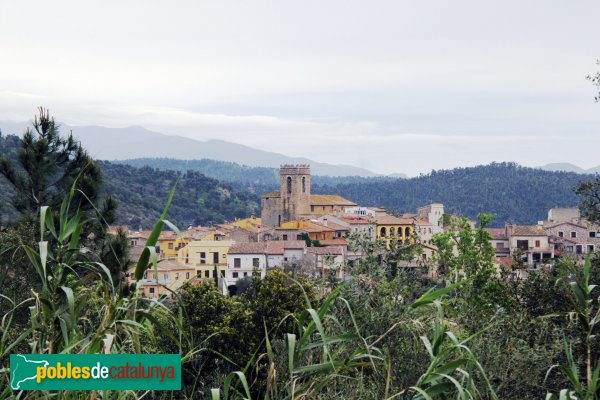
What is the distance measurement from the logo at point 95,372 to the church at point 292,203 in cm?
6933

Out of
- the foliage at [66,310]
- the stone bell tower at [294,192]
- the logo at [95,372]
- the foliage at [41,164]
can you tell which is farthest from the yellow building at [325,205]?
the logo at [95,372]

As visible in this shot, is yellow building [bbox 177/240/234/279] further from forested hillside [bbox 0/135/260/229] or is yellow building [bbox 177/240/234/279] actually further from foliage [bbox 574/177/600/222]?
foliage [bbox 574/177/600/222]

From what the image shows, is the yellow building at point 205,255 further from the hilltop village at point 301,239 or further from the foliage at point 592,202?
the foliage at point 592,202

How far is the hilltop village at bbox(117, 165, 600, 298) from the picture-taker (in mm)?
41688

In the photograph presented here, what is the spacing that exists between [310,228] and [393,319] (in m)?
49.8

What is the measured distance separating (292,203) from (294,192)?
1.28 metres

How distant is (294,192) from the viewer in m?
75.2

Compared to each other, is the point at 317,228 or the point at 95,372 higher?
the point at 95,372

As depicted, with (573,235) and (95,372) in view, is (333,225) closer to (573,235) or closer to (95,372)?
(573,235)

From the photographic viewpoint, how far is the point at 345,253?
45406 millimetres

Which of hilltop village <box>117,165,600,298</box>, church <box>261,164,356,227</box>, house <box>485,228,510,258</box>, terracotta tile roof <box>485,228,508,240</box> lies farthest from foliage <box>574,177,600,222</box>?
church <box>261,164,356,227</box>

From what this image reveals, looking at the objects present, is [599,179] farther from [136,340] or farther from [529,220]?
[529,220]

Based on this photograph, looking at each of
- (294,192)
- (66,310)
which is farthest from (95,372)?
(294,192)

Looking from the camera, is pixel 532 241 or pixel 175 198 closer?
pixel 532 241
